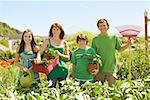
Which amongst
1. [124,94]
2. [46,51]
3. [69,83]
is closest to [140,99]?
[124,94]

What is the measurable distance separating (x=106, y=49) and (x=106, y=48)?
1cm

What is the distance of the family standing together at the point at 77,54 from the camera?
4.83 m

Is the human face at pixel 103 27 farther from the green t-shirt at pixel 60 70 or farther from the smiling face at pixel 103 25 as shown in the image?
the green t-shirt at pixel 60 70

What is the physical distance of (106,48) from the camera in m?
5.20

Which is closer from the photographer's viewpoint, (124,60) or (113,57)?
A: (113,57)

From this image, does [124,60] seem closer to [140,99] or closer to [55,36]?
[55,36]

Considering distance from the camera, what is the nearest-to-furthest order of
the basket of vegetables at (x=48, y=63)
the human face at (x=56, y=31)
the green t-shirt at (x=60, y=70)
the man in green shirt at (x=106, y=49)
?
the basket of vegetables at (x=48, y=63)
the human face at (x=56, y=31)
the green t-shirt at (x=60, y=70)
the man in green shirt at (x=106, y=49)

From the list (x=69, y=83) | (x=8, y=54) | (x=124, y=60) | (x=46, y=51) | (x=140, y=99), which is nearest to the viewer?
(x=140, y=99)

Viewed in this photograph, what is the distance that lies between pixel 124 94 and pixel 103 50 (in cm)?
209

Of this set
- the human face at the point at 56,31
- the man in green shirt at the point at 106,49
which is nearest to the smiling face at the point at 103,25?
the man in green shirt at the point at 106,49

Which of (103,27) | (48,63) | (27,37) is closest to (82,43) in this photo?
(103,27)

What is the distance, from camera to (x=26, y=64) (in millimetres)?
5051

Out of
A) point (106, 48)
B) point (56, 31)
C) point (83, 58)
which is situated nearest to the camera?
point (56, 31)

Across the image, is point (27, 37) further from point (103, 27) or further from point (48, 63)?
point (103, 27)
